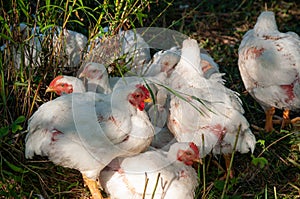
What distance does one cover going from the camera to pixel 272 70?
12.6ft

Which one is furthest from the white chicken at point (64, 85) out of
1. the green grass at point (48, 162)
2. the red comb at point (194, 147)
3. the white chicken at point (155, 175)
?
the red comb at point (194, 147)

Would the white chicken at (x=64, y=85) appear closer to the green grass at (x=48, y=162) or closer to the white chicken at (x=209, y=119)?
the green grass at (x=48, y=162)

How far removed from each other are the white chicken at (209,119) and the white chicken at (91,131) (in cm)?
33

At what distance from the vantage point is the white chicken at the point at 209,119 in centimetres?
326

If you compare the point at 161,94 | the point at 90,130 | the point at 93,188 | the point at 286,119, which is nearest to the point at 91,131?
the point at 90,130

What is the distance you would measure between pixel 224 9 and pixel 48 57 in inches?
126

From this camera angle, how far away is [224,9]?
613 centimetres

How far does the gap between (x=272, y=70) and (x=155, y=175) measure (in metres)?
1.49

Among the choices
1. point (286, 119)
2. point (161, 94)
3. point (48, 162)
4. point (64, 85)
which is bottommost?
point (286, 119)

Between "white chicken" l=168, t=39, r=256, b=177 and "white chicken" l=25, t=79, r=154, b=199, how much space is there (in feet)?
1.07

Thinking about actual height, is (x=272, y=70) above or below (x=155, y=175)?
above

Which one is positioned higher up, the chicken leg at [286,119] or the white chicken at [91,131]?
the white chicken at [91,131]

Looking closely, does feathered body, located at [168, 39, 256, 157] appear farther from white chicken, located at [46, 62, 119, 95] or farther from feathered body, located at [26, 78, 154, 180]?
white chicken, located at [46, 62, 119, 95]

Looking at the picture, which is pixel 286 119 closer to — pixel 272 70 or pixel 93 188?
pixel 272 70
